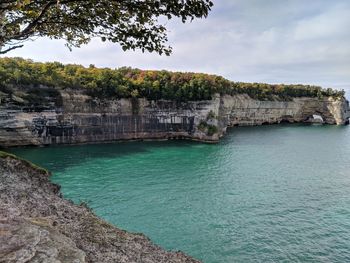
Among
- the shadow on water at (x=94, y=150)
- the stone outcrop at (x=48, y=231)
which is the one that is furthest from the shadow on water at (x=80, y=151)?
the stone outcrop at (x=48, y=231)

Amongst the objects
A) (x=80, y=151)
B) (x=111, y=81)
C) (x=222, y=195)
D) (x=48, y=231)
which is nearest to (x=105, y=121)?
(x=111, y=81)

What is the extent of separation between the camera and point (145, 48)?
28.5 ft

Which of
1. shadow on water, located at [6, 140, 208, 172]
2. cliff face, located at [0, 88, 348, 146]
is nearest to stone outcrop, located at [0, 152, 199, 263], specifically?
shadow on water, located at [6, 140, 208, 172]

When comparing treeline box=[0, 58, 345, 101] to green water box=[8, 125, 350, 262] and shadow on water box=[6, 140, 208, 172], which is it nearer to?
shadow on water box=[6, 140, 208, 172]

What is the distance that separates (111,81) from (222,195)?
158 ft

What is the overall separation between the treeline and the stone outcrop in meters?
49.1

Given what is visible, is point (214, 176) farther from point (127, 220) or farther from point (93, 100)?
point (93, 100)

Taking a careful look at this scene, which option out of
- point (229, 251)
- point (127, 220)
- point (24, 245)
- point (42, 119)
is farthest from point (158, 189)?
point (42, 119)

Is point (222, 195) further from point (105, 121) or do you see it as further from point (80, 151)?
point (105, 121)

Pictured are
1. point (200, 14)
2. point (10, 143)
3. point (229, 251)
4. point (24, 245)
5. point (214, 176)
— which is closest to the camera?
point (200, 14)

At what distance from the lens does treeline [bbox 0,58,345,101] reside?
61250 millimetres

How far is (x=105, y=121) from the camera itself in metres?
68.6

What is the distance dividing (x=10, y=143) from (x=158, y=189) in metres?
37.8

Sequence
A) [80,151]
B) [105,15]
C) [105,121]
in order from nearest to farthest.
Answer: [105,15] < [80,151] < [105,121]
